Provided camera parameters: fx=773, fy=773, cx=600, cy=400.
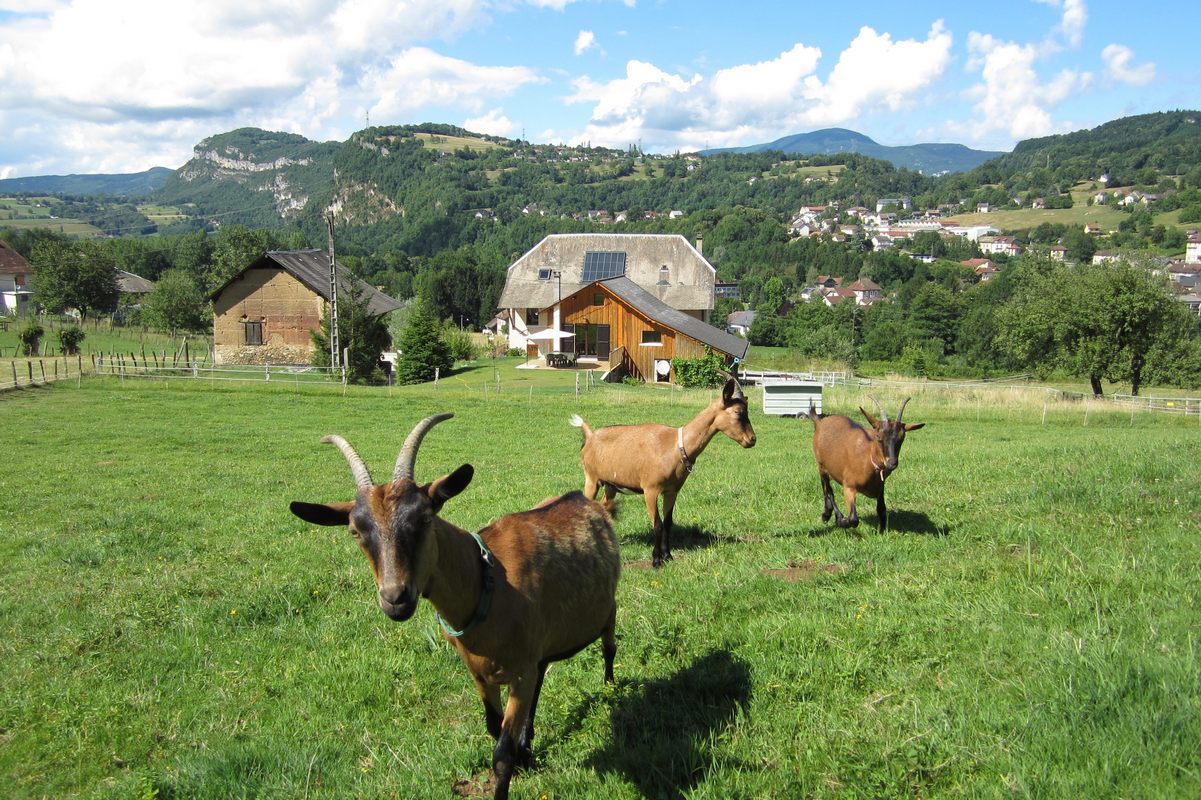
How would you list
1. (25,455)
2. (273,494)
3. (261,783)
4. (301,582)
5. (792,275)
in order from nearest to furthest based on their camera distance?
(261,783) → (301,582) → (273,494) → (25,455) → (792,275)

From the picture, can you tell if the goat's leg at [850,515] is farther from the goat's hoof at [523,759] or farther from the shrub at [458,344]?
the shrub at [458,344]

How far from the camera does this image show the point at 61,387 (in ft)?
118

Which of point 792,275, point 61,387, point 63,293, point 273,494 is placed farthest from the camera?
point 792,275

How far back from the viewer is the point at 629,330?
5466 cm

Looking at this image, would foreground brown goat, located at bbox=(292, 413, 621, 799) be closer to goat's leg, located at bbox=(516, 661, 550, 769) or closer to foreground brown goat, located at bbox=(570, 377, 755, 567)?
goat's leg, located at bbox=(516, 661, 550, 769)

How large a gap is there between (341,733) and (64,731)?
2.27 m

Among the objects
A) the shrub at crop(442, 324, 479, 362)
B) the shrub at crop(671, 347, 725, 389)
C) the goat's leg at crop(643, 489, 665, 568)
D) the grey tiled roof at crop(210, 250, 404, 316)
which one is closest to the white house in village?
the shrub at crop(671, 347, 725, 389)

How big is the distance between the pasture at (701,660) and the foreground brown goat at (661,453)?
796mm

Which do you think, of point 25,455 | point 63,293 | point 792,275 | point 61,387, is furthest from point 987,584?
point 792,275

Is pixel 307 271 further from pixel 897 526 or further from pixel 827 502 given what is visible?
pixel 897 526

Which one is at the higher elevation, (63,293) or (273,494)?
(63,293)

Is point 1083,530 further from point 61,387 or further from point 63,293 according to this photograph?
point 63,293

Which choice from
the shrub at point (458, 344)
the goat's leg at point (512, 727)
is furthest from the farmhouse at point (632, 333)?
the goat's leg at point (512, 727)

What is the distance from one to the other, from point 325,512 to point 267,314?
200 feet
